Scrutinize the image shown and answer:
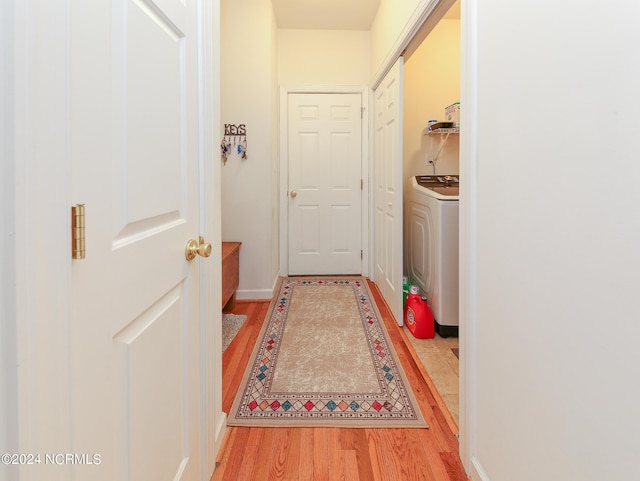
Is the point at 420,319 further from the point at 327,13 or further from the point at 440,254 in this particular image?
the point at 327,13

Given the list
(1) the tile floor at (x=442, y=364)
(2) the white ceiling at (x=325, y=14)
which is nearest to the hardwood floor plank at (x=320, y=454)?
(1) the tile floor at (x=442, y=364)

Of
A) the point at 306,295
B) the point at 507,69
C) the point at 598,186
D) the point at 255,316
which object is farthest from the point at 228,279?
the point at 598,186

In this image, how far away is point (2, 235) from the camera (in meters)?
0.43

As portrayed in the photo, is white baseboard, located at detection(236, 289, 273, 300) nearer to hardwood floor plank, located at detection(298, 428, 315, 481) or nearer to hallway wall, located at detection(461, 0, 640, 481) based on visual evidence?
hardwood floor plank, located at detection(298, 428, 315, 481)

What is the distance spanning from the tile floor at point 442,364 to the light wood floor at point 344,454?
0.09 m

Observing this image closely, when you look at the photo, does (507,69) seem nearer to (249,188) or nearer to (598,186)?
(598,186)

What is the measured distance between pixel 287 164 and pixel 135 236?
11.3 ft

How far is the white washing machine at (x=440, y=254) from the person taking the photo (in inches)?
99.6

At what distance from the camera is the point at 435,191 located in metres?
2.87

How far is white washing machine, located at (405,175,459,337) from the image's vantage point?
8.30 feet

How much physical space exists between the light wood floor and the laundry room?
241mm

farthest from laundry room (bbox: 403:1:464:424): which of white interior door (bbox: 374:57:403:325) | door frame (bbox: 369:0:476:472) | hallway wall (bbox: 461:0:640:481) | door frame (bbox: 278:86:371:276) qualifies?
hallway wall (bbox: 461:0:640:481)

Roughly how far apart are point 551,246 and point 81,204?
3.13ft

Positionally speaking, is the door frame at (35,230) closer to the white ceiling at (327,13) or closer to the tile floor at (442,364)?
the tile floor at (442,364)
